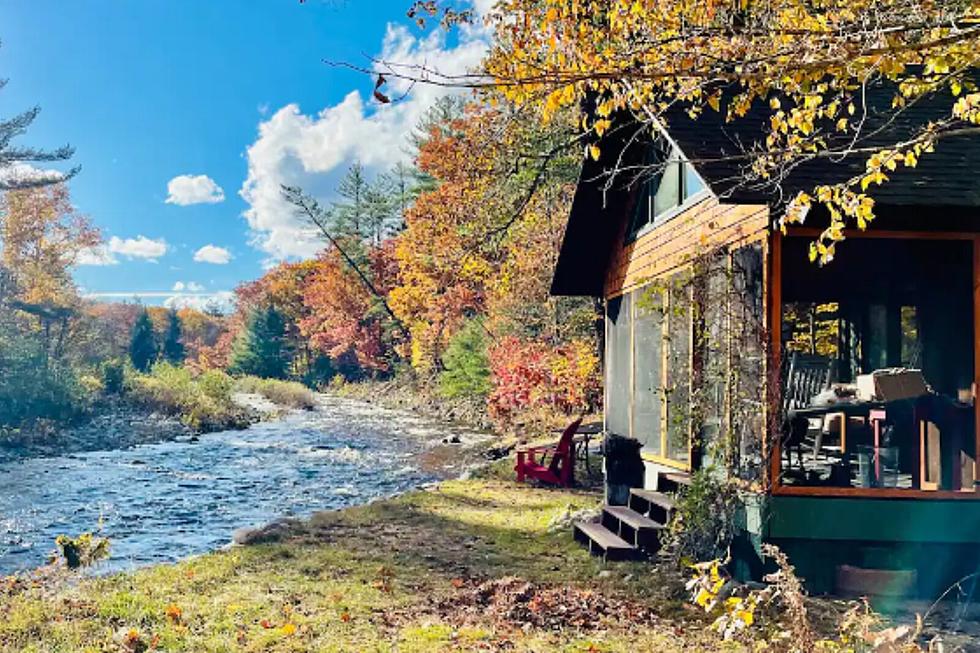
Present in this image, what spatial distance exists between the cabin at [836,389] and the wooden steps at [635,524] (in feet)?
0.78

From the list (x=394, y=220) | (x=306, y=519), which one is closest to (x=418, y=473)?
(x=306, y=519)

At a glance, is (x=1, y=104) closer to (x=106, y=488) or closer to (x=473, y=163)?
(x=106, y=488)

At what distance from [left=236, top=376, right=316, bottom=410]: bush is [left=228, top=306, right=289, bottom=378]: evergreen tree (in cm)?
911

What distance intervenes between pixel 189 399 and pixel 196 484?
497 inches

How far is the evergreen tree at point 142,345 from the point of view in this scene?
163 ft

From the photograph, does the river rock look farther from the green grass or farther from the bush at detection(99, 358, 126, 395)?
the bush at detection(99, 358, 126, 395)

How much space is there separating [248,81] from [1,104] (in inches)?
523

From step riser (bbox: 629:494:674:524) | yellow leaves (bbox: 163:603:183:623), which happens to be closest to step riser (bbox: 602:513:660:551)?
step riser (bbox: 629:494:674:524)

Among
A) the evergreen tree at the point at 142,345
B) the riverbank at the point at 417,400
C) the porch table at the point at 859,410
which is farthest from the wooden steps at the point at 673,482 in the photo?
the evergreen tree at the point at 142,345

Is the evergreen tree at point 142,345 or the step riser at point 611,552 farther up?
the evergreen tree at point 142,345

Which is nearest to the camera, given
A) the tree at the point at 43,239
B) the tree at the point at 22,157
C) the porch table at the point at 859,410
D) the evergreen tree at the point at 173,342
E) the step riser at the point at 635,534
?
the porch table at the point at 859,410

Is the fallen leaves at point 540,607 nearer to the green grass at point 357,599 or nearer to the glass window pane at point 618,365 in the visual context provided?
the green grass at point 357,599

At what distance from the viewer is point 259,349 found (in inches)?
1951

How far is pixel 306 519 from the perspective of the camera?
1028 cm
